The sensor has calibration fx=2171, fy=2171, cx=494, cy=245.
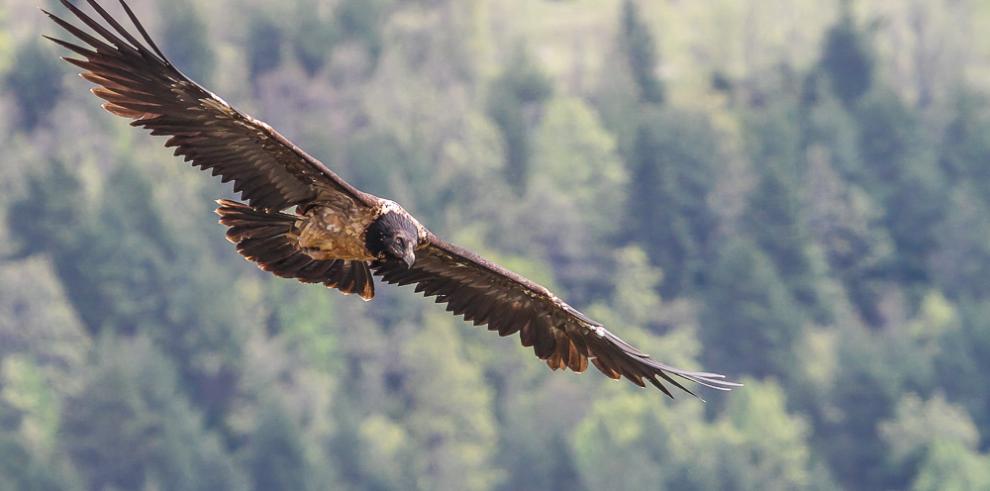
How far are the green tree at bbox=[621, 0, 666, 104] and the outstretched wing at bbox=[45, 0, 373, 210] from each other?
105023mm

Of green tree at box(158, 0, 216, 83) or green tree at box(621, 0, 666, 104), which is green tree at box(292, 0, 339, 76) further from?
green tree at box(621, 0, 666, 104)

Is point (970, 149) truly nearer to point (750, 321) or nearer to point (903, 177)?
point (903, 177)

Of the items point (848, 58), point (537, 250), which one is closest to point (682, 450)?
point (537, 250)

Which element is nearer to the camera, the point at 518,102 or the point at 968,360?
the point at 968,360

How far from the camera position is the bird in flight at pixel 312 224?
50.3 feet

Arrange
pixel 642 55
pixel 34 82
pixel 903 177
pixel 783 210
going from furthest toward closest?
pixel 642 55
pixel 903 177
pixel 783 210
pixel 34 82

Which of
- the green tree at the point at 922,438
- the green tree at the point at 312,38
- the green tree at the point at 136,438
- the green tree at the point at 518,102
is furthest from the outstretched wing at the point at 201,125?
the green tree at the point at 312,38

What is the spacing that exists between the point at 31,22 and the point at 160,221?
20.5m

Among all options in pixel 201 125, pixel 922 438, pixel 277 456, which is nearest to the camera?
pixel 201 125

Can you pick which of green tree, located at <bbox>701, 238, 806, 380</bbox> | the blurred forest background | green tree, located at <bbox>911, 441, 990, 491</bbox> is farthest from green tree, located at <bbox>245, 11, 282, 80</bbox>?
green tree, located at <bbox>911, 441, 990, 491</bbox>

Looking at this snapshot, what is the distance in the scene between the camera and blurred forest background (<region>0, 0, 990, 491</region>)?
292 ft

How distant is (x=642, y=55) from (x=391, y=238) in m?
107

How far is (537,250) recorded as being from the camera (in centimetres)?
10875

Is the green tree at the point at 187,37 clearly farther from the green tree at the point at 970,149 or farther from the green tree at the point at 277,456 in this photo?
the green tree at the point at 970,149
